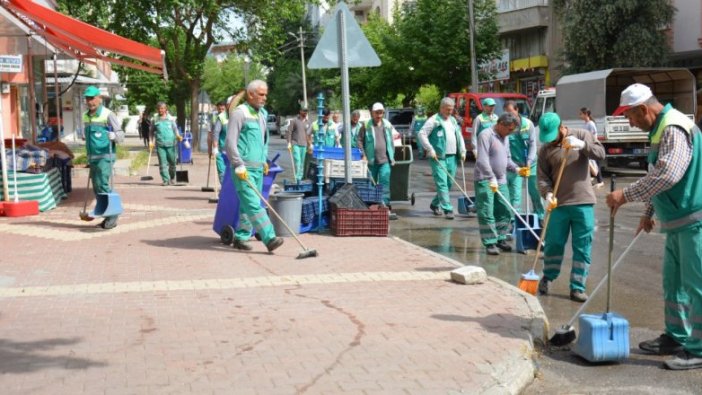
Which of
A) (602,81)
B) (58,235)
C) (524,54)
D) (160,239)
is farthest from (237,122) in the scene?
(524,54)

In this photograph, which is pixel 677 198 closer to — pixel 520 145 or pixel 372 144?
pixel 520 145

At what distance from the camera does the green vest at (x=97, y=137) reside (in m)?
11.7

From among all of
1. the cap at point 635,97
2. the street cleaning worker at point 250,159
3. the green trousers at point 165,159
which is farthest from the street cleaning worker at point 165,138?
the cap at point 635,97

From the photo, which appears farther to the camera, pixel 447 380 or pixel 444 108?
pixel 444 108

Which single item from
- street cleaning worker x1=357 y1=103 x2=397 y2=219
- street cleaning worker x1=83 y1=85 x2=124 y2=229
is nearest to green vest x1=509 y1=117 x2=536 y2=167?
street cleaning worker x1=357 y1=103 x2=397 y2=219

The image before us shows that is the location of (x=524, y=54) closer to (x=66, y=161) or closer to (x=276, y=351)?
(x=66, y=161)

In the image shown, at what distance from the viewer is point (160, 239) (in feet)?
34.8

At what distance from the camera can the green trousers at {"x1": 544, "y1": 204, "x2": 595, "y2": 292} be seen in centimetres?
757

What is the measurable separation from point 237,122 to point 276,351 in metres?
4.22

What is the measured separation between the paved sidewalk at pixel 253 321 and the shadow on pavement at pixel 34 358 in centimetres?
1

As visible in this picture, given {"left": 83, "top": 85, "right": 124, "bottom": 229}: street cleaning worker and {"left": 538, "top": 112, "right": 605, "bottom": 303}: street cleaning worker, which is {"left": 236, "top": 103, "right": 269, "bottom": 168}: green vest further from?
{"left": 538, "top": 112, "right": 605, "bottom": 303}: street cleaning worker

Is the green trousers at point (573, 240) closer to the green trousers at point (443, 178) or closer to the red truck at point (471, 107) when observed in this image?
the green trousers at point (443, 178)

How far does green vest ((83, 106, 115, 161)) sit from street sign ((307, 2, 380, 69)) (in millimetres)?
3063

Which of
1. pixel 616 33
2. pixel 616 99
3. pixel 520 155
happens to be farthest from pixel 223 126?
pixel 616 33
